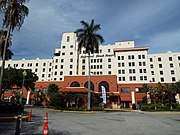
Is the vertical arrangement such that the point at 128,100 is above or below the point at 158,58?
below

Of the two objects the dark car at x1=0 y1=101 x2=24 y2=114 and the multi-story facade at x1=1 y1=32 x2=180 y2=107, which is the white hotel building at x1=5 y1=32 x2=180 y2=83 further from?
the dark car at x1=0 y1=101 x2=24 y2=114

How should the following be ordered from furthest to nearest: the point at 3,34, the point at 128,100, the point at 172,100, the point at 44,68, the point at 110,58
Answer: the point at 44,68
the point at 110,58
the point at 128,100
the point at 172,100
the point at 3,34

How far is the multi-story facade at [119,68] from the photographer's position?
1924 inches

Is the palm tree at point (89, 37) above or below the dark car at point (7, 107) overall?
above

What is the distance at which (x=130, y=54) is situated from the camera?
61.0 metres

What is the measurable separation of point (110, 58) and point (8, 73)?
45.1 metres

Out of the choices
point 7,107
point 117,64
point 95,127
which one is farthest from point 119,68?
point 95,127

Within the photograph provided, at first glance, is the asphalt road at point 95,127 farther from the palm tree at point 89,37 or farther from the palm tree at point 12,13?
the palm tree at point 89,37

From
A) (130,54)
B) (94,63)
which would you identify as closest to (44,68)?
(94,63)

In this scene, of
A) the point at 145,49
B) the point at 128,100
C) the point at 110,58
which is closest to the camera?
the point at 128,100

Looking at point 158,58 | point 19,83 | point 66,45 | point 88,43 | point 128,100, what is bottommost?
point 128,100

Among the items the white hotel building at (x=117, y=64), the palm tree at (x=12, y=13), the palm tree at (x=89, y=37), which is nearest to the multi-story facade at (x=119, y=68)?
the white hotel building at (x=117, y=64)

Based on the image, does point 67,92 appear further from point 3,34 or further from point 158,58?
point 158,58

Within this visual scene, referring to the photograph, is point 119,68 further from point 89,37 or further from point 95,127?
point 95,127
